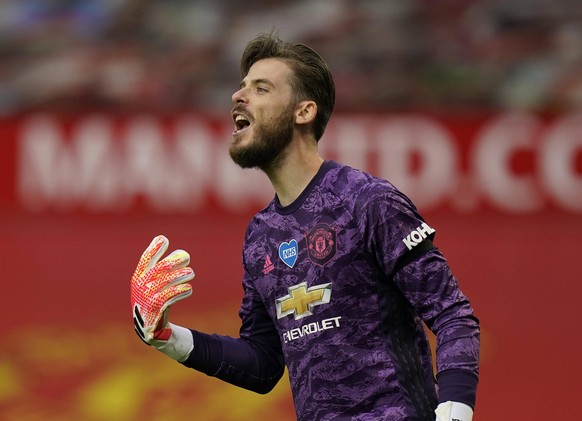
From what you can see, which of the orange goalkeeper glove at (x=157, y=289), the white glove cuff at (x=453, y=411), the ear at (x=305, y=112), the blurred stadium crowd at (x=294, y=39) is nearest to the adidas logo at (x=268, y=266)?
the orange goalkeeper glove at (x=157, y=289)

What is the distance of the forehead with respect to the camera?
145 inches

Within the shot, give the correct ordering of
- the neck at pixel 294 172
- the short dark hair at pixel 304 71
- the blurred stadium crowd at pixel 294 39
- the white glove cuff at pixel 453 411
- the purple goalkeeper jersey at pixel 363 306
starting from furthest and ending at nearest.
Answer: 1. the blurred stadium crowd at pixel 294 39
2. the short dark hair at pixel 304 71
3. the neck at pixel 294 172
4. the purple goalkeeper jersey at pixel 363 306
5. the white glove cuff at pixel 453 411

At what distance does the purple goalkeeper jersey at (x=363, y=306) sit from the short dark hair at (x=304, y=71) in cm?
26

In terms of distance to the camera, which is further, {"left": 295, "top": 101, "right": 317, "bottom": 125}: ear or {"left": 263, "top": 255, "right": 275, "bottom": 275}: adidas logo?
{"left": 295, "top": 101, "right": 317, "bottom": 125}: ear

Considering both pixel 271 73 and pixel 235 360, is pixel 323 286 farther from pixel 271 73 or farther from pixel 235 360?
pixel 271 73

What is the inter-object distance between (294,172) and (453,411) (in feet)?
3.06

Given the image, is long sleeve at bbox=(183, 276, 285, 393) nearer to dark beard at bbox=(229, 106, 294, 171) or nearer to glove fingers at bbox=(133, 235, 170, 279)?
glove fingers at bbox=(133, 235, 170, 279)

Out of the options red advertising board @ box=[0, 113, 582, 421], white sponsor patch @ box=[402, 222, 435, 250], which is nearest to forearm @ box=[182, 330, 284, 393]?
white sponsor patch @ box=[402, 222, 435, 250]

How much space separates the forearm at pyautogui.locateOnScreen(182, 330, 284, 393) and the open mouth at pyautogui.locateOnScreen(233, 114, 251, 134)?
25.9 inches

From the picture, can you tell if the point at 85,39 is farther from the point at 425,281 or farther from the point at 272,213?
the point at 425,281

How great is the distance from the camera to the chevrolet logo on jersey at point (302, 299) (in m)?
3.37

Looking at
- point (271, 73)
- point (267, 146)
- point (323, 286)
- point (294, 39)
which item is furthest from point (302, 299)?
point (294, 39)

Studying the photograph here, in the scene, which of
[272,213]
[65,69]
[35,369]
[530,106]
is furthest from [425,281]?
[65,69]

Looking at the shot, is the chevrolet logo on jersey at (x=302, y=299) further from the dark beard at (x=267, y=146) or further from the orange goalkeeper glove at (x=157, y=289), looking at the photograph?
the dark beard at (x=267, y=146)
